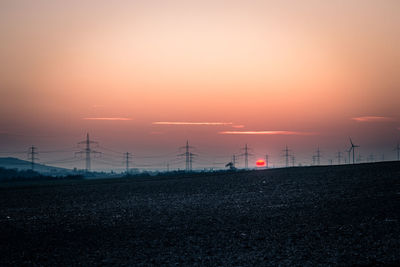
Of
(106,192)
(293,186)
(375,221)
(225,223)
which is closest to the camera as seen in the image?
(375,221)

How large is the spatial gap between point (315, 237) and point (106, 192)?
40819mm

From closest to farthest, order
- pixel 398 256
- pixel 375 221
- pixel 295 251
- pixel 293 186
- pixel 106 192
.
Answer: pixel 398 256 < pixel 295 251 < pixel 375 221 < pixel 293 186 < pixel 106 192

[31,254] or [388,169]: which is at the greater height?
[388,169]

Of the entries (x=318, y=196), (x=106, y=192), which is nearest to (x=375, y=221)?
(x=318, y=196)

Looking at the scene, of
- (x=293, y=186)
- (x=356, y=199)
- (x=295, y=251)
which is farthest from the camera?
(x=293, y=186)

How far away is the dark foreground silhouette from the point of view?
25.0 m

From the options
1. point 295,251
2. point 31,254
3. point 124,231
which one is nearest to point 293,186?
point 124,231

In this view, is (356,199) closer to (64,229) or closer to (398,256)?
(398,256)

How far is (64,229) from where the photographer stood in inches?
1398

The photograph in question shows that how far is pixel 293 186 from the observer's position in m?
57.2

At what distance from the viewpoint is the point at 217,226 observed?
33688mm

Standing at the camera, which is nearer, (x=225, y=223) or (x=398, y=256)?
(x=398, y=256)

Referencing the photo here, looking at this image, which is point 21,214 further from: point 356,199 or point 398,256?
point 398,256

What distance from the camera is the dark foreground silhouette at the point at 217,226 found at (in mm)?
25000
